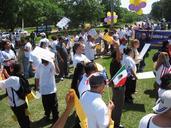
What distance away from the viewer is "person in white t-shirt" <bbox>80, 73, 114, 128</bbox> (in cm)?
498

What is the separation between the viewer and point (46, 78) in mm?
9273

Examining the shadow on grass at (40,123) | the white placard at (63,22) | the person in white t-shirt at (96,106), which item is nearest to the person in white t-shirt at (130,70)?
the shadow on grass at (40,123)

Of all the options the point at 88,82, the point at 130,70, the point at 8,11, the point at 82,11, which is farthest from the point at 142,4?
the point at 82,11

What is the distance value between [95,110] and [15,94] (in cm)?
344

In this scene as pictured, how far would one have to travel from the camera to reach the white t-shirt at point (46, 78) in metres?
9.22

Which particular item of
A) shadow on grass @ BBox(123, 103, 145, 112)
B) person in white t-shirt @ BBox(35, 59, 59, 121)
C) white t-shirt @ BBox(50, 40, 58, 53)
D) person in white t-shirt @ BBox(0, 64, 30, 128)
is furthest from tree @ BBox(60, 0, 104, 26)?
person in white t-shirt @ BBox(0, 64, 30, 128)

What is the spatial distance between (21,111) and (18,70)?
93 centimetres

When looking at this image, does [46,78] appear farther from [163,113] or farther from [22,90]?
[163,113]

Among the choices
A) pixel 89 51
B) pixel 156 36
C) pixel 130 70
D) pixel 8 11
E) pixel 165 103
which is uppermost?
pixel 165 103

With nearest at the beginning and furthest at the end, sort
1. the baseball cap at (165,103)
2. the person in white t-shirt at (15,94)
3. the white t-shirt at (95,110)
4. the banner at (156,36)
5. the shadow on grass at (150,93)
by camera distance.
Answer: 1. the baseball cap at (165,103)
2. the white t-shirt at (95,110)
3. the person in white t-shirt at (15,94)
4. the shadow on grass at (150,93)
5. the banner at (156,36)

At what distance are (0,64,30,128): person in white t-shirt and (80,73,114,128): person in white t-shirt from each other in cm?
302

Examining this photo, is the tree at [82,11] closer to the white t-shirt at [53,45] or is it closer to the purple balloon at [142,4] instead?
the purple balloon at [142,4]

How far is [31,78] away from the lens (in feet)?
55.3

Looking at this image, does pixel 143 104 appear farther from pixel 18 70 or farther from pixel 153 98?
pixel 18 70
